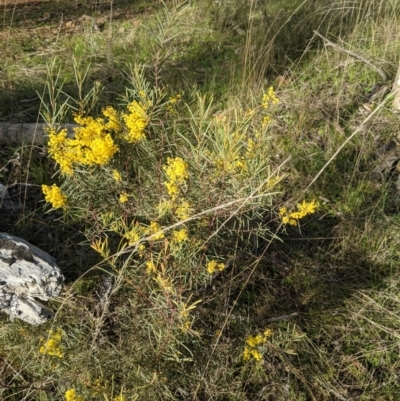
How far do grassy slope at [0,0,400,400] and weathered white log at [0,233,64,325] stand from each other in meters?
0.07

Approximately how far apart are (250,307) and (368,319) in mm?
550

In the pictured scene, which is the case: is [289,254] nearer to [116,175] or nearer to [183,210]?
[183,210]

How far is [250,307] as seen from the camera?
2.07 m

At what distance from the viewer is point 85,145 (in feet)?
5.31

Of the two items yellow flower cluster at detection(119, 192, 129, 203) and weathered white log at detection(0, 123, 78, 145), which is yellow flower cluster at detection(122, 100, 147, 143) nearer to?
yellow flower cluster at detection(119, 192, 129, 203)

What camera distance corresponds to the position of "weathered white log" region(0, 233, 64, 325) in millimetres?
1820

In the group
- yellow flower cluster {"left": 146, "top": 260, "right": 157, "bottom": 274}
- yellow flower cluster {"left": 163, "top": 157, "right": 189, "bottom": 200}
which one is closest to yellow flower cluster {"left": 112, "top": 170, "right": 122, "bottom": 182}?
yellow flower cluster {"left": 163, "top": 157, "right": 189, "bottom": 200}

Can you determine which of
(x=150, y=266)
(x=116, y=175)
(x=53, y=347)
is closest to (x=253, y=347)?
(x=150, y=266)

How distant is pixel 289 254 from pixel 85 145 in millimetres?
1207

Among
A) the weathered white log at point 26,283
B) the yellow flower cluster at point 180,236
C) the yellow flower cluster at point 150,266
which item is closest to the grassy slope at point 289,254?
the weathered white log at point 26,283

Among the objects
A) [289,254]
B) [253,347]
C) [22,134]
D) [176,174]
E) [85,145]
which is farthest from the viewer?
[22,134]

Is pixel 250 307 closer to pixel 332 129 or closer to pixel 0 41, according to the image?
pixel 332 129

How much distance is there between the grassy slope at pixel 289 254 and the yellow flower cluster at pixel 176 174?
1.42 ft

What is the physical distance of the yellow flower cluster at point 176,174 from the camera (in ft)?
4.85
